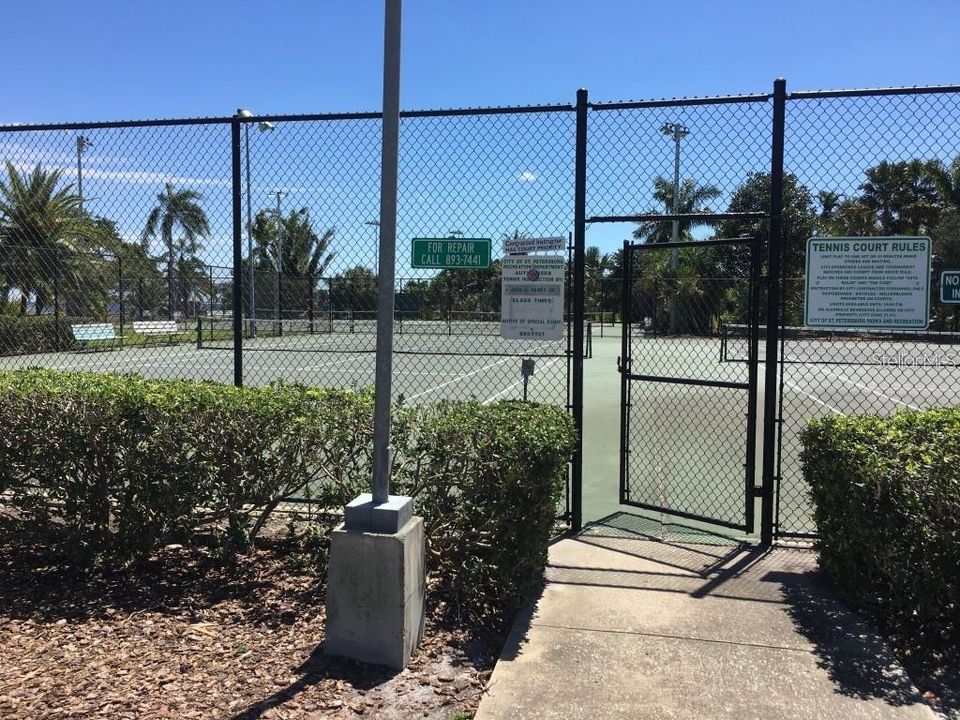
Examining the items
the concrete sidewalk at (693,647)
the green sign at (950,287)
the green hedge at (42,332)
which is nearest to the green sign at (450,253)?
the concrete sidewalk at (693,647)

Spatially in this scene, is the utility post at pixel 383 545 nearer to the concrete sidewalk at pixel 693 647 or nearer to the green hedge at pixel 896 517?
the concrete sidewalk at pixel 693 647

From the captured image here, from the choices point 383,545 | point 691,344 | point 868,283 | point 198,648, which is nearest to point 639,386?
point 691,344

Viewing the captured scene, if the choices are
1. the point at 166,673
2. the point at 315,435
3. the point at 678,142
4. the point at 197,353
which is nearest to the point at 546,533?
the point at 315,435

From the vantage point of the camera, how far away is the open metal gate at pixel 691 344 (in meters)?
4.90

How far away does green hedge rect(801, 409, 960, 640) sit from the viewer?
3.38 meters

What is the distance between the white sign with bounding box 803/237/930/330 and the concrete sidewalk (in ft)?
5.36

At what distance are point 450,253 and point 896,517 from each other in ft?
10.0

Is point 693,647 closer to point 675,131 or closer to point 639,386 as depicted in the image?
point 675,131

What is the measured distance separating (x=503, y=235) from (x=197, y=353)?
22.3m

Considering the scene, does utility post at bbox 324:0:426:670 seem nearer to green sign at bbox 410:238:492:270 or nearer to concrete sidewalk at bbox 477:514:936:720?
concrete sidewalk at bbox 477:514:936:720

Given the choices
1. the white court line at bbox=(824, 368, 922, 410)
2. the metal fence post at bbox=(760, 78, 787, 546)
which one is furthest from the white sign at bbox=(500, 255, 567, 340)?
the white court line at bbox=(824, 368, 922, 410)

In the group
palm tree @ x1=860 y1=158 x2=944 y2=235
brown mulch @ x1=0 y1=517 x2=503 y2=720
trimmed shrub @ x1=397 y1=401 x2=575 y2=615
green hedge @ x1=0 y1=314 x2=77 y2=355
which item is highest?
palm tree @ x1=860 y1=158 x2=944 y2=235

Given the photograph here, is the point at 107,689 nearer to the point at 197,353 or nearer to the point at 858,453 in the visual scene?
the point at 858,453

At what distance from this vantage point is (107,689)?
3.12m
